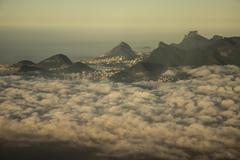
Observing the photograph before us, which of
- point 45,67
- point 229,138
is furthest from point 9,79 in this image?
point 229,138

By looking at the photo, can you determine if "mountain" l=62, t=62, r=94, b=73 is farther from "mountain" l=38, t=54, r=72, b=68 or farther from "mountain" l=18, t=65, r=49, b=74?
"mountain" l=38, t=54, r=72, b=68

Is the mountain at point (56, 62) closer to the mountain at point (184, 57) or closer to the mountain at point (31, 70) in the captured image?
the mountain at point (31, 70)

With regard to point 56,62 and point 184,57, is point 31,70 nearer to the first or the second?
point 56,62

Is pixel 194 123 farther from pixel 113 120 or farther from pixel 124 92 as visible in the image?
pixel 124 92

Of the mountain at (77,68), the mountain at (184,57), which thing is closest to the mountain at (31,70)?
the mountain at (77,68)

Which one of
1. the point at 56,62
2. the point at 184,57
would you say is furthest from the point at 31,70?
the point at 184,57

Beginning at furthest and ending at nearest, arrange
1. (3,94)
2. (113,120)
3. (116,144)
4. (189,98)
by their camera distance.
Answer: (3,94)
(189,98)
(113,120)
(116,144)

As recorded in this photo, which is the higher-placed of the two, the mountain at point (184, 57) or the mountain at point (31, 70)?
the mountain at point (184, 57)
